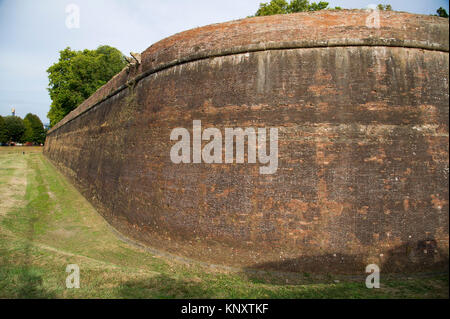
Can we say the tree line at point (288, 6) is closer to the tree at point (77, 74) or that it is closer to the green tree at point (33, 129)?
the tree at point (77, 74)

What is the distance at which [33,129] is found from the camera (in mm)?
54375

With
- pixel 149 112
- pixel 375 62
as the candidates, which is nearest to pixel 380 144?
pixel 375 62

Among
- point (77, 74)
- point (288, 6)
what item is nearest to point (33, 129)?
point (77, 74)

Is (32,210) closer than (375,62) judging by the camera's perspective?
No

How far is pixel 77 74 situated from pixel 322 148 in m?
27.9

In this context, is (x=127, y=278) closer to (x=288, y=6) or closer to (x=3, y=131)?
(x=288, y=6)

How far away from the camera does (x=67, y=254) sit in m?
6.08

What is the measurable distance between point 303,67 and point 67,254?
23.8 feet

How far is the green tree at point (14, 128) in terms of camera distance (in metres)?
48.7

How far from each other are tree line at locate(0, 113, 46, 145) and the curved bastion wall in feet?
192

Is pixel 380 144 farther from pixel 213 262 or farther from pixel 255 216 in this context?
pixel 213 262

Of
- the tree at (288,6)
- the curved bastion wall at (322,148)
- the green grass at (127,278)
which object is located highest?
the tree at (288,6)

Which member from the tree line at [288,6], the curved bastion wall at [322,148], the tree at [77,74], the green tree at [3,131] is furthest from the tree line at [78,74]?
the green tree at [3,131]

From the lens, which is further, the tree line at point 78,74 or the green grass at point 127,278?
the tree line at point 78,74
